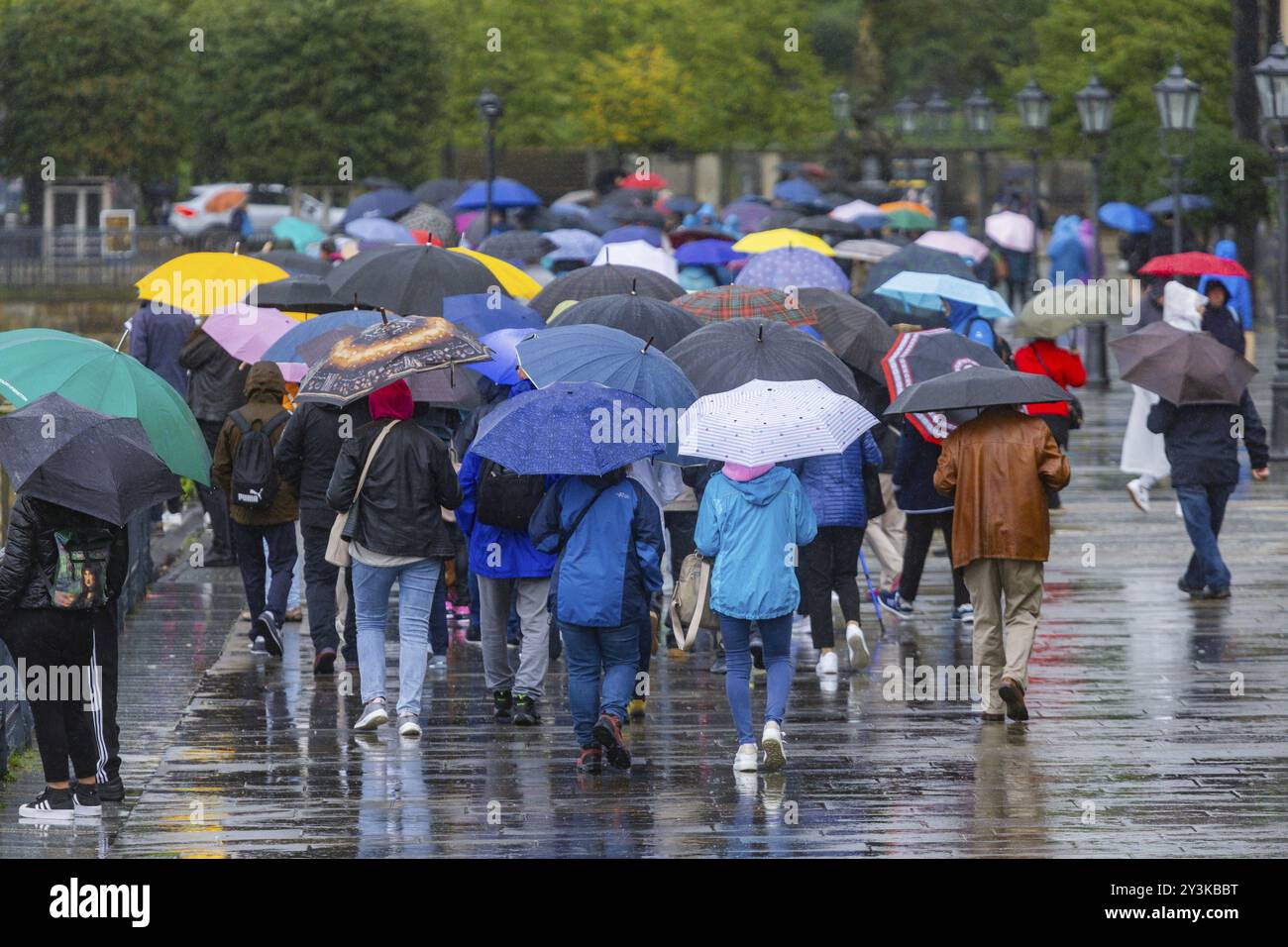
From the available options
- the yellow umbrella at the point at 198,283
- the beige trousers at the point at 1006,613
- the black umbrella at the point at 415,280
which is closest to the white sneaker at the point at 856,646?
the beige trousers at the point at 1006,613

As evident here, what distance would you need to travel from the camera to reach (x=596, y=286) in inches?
551

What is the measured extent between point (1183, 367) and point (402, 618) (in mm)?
5487

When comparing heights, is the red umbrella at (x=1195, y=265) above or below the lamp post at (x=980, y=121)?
below

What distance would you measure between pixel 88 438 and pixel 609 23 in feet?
163

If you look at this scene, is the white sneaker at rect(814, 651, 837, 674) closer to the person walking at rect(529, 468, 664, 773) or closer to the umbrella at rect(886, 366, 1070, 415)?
the umbrella at rect(886, 366, 1070, 415)

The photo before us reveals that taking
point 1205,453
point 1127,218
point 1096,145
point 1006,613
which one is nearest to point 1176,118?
point 1096,145

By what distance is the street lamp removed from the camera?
19422mm

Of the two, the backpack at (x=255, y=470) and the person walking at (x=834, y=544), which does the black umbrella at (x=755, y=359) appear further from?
the backpack at (x=255, y=470)

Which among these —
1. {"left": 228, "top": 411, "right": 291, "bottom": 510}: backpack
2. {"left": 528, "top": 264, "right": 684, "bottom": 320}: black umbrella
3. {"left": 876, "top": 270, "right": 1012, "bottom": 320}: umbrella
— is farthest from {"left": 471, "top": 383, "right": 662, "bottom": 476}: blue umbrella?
{"left": 876, "top": 270, "right": 1012, "bottom": 320}: umbrella

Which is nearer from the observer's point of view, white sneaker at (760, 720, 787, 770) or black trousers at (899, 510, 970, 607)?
white sneaker at (760, 720, 787, 770)

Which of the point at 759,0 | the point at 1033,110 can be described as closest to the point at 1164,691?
the point at 1033,110

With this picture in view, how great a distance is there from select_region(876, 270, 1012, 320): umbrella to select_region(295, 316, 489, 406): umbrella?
425cm

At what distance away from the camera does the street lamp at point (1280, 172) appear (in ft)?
63.7

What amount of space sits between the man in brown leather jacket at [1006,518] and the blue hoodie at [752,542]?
3.80ft
